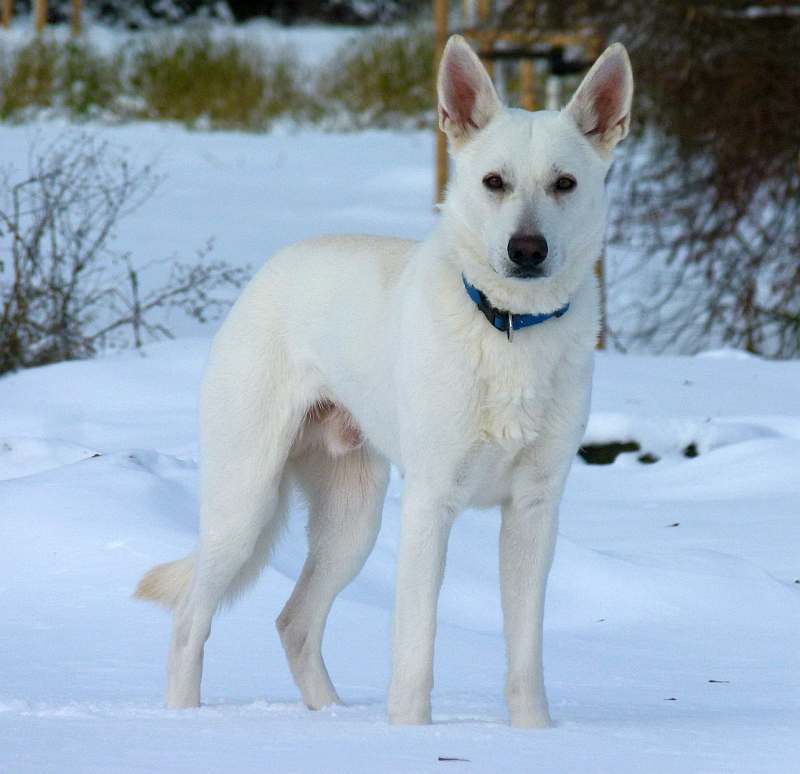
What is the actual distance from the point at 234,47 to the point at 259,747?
1625cm

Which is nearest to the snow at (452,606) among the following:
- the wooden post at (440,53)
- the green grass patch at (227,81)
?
the wooden post at (440,53)

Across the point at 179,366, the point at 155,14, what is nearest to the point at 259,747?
the point at 179,366

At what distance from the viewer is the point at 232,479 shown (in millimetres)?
3791

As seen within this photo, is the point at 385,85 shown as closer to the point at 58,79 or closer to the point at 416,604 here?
the point at 58,79

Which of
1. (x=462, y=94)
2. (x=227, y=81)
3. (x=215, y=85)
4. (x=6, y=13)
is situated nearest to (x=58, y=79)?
(x=215, y=85)

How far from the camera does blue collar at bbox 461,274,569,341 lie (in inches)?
129

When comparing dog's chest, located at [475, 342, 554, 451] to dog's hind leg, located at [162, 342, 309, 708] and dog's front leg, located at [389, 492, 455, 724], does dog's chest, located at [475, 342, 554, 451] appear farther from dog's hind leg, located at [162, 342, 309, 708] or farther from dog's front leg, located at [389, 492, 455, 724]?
dog's hind leg, located at [162, 342, 309, 708]

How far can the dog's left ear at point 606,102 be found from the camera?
3410 millimetres

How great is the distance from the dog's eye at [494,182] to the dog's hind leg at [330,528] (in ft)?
3.08

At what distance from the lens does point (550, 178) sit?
3230mm

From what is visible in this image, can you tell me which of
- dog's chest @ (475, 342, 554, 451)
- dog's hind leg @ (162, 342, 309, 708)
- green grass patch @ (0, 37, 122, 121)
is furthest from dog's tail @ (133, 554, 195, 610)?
green grass patch @ (0, 37, 122, 121)

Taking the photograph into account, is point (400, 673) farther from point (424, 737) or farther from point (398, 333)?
point (398, 333)

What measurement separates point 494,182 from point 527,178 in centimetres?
7

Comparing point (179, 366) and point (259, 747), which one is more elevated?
point (259, 747)
